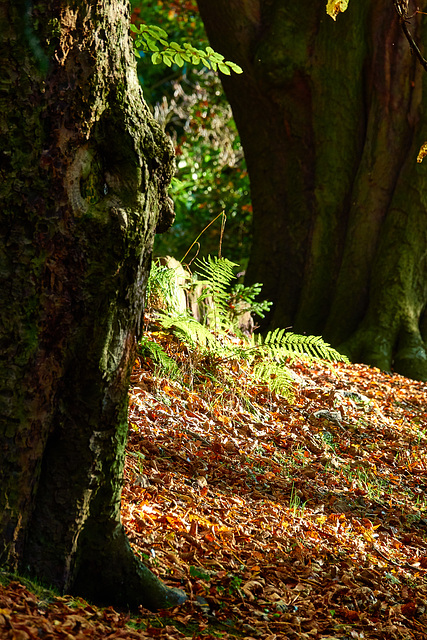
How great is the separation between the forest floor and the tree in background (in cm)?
726

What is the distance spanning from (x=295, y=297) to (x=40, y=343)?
591 cm

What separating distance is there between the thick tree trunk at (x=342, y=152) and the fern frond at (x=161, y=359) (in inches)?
106

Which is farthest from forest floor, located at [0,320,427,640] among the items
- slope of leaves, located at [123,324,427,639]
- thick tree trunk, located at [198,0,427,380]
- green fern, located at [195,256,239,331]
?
A: thick tree trunk, located at [198,0,427,380]

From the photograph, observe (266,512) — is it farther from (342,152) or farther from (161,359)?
(342,152)

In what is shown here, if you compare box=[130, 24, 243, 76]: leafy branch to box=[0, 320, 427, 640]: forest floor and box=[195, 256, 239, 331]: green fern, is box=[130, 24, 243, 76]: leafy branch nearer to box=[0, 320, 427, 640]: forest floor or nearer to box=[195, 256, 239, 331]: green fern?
box=[195, 256, 239, 331]: green fern

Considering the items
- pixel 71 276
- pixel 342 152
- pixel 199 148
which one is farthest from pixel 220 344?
pixel 199 148

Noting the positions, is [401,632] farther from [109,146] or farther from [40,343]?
[109,146]

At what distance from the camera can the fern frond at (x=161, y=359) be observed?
4676mm

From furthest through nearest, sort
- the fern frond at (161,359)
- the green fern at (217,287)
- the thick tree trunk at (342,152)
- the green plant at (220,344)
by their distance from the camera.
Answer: the thick tree trunk at (342,152) → the green fern at (217,287) → the green plant at (220,344) → the fern frond at (161,359)

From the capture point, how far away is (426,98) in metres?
7.26

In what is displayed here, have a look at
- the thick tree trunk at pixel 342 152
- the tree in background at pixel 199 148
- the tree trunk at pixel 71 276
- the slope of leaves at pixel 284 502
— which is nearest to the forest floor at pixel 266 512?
the slope of leaves at pixel 284 502

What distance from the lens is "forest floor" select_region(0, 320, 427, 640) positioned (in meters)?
2.53

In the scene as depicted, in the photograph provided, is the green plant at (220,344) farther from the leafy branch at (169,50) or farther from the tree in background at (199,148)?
the tree in background at (199,148)

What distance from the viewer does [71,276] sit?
87.4 inches
